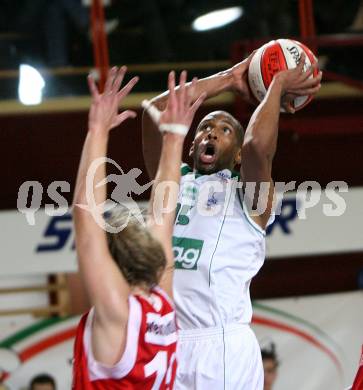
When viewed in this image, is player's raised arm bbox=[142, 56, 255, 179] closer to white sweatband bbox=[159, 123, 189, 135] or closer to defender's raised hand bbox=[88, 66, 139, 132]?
white sweatband bbox=[159, 123, 189, 135]

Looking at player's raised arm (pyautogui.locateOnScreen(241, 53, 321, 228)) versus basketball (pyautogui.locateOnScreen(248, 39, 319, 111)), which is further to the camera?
basketball (pyautogui.locateOnScreen(248, 39, 319, 111))

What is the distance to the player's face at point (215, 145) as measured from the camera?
4242 mm

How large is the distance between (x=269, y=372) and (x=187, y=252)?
113 inches

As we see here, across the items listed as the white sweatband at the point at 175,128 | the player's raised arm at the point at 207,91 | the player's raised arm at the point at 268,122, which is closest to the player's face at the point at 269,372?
the player's raised arm at the point at 207,91

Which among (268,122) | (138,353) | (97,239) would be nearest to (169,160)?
(97,239)

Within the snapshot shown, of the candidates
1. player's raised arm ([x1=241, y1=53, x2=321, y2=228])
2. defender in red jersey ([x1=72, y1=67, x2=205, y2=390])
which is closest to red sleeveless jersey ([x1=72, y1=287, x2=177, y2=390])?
defender in red jersey ([x1=72, y1=67, x2=205, y2=390])

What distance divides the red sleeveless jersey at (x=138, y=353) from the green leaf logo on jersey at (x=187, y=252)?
3.77 feet

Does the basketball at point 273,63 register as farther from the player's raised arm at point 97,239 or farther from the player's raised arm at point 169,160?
the player's raised arm at point 97,239

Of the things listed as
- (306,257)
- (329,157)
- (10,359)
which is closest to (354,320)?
(306,257)

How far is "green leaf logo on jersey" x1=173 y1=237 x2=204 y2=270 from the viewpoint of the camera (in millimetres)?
4141

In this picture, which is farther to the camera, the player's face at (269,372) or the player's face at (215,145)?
the player's face at (269,372)

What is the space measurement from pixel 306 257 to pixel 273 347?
2.42 feet

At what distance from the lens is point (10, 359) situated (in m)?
Answer: 6.60

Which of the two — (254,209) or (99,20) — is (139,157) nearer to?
(99,20)
